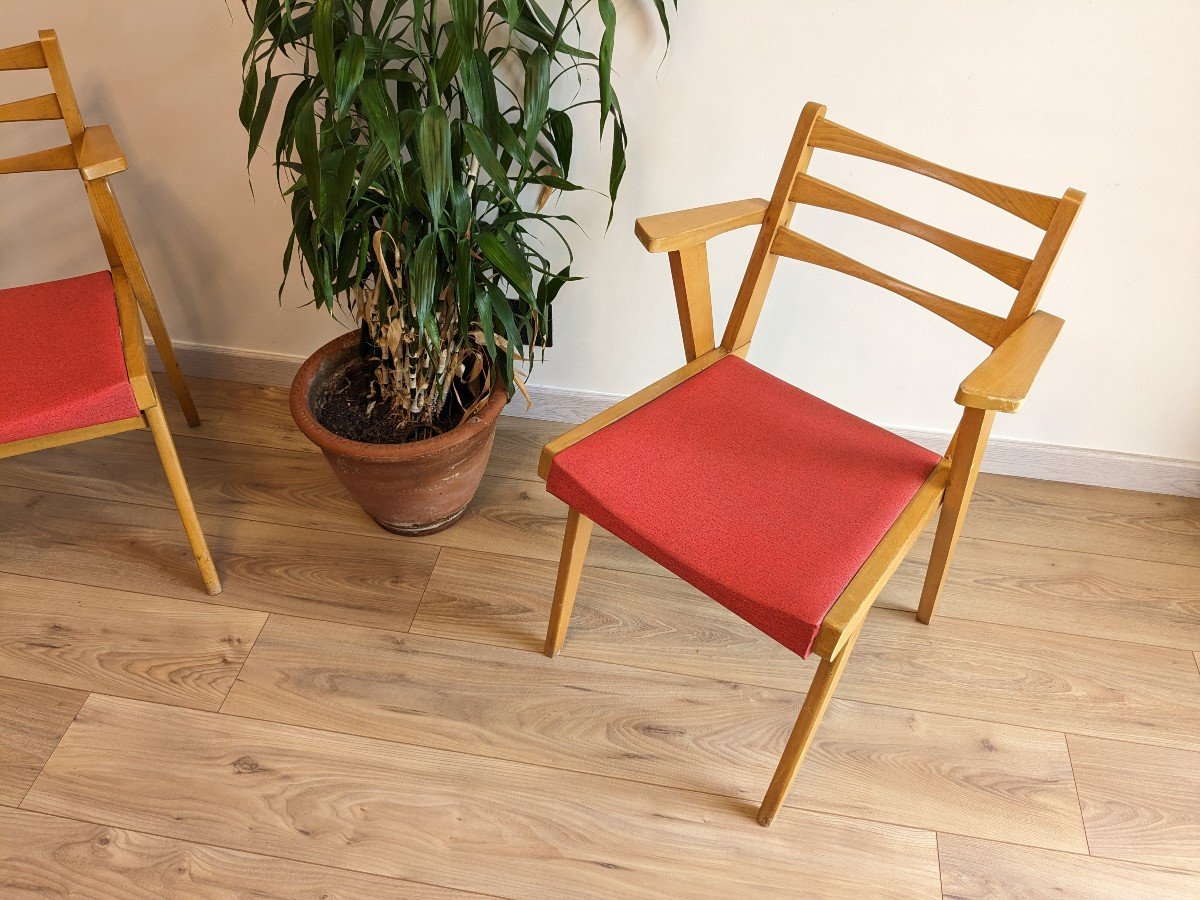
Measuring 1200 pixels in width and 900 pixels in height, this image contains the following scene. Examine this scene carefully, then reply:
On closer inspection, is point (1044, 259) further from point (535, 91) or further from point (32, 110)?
point (32, 110)

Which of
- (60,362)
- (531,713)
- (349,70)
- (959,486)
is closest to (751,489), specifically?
(959,486)

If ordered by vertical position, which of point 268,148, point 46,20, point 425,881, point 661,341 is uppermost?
point 46,20

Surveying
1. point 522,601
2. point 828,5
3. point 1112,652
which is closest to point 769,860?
point 522,601

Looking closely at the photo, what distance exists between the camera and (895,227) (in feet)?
4.42

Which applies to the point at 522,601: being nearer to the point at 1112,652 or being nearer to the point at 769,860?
the point at 769,860

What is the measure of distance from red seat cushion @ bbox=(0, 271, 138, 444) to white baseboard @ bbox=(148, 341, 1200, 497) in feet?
1.72

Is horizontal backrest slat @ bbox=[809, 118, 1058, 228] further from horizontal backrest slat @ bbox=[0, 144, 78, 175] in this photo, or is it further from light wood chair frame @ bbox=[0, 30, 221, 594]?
A: horizontal backrest slat @ bbox=[0, 144, 78, 175]

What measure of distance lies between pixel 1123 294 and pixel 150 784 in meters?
1.90

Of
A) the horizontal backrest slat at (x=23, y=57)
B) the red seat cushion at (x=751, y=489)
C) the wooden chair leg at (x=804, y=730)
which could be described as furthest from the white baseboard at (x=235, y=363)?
the wooden chair leg at (x=804, y=730)

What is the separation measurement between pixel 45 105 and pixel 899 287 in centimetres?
149

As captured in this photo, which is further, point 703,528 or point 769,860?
point 769,860

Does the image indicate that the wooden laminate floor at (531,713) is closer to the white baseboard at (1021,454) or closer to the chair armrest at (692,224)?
the white baseboard at (1021,454)

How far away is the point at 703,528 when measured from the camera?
1.17 meters

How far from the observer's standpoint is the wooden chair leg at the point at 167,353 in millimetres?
1757
